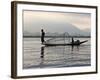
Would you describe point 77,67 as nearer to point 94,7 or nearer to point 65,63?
point 65,63

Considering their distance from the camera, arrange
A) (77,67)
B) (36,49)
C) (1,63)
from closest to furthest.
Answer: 1. (1,63)
2. (36,49)
3. (77,67)

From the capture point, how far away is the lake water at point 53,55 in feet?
6.61

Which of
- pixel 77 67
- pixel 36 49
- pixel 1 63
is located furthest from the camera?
pixel 77 67

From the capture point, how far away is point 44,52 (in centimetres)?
207

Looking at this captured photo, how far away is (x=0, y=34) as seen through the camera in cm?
192

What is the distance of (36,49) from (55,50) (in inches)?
7.0

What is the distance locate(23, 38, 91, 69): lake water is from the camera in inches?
79.4

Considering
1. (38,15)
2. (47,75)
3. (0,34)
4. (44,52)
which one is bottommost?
(47,75)

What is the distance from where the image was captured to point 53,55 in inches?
83.0

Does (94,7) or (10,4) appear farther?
(94,7)

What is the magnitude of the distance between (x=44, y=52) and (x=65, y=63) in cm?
22

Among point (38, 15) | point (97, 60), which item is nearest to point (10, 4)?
point (38, 15)

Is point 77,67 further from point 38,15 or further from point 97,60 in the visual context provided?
point 38,15

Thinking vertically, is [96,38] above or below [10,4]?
below
